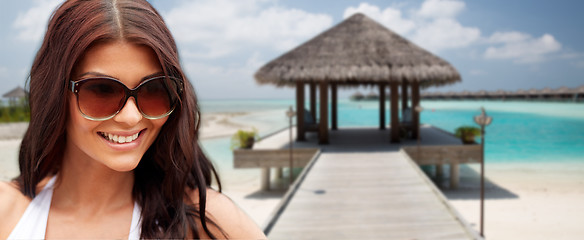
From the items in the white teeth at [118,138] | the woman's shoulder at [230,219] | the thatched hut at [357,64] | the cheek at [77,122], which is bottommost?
the woman's shoulder at [230,219]

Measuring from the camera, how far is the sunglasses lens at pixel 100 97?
0.61 m

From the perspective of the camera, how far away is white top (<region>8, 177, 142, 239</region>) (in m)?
0.70

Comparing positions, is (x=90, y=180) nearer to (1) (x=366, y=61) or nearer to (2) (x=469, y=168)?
(1) (x=366, y=61)

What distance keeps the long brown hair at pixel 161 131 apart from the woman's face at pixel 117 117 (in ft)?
0.05

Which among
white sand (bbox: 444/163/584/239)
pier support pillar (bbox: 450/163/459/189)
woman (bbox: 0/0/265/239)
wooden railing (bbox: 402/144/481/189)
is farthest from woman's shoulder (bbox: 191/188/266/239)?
pier support pillar (bbox: 450/163/459/189)

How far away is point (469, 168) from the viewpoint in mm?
10672

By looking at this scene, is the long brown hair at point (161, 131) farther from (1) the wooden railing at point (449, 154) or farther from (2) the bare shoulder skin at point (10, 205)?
(1) the wooden railing at point (449, 154)

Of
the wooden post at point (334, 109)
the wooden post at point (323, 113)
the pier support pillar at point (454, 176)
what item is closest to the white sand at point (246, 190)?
the wooden post at point (323, 113)

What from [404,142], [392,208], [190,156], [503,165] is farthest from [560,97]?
A: [190,156]

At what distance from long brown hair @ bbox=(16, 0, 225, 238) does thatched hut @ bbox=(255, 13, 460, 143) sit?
680cm

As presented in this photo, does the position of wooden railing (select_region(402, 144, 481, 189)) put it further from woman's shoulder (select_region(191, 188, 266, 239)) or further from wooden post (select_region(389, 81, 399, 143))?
woman's shoulder (select_region(191, 188, 266, 239))

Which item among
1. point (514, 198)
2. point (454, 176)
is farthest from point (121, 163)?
point (454, 176)

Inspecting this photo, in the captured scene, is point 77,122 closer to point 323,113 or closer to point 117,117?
point 117,117

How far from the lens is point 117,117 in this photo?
0.63m
